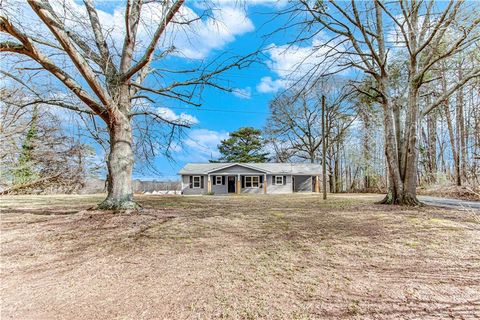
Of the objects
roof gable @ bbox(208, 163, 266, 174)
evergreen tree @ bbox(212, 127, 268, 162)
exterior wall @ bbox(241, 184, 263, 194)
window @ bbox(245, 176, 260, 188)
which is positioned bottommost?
Answer: exterior wall @ bbox(241, 184, 263, 194)

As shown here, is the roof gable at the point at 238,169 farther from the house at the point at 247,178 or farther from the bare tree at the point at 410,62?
the bare tree at the point at 410,62

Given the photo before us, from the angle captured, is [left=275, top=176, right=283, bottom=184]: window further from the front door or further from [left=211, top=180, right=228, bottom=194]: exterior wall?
[left=211, top=180, right=228, bottom=194]: exterior wall

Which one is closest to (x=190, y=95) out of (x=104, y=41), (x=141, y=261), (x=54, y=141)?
(x=104, y=41)

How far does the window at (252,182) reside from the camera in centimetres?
2519

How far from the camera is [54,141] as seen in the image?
574 inches

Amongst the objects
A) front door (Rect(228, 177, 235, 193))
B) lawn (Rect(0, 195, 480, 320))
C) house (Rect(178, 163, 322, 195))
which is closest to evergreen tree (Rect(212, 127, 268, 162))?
house (Rect(178, 163, 322, 195))

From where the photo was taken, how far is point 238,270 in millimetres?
2781

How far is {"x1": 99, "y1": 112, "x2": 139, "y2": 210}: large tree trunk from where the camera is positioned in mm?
5648

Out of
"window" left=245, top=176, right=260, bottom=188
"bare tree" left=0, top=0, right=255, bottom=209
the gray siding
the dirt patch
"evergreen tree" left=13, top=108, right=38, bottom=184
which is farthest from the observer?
"window" left=245, top=176, right=260, bottom=188

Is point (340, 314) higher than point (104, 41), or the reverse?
point (104, 41)

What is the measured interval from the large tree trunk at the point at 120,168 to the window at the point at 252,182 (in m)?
19.7

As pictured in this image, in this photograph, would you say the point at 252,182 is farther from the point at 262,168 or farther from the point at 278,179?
the point at 278,179

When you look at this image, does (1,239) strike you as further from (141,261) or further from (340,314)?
(340,314)

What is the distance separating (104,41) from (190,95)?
2.51 meters
